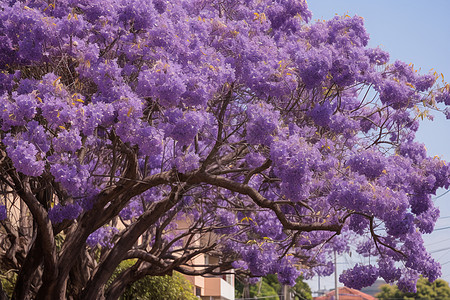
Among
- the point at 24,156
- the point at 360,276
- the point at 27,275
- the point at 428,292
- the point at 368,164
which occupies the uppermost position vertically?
the point at 428,292

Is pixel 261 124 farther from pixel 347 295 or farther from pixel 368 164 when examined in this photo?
pixel 347 295

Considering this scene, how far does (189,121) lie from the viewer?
9266 millimetres

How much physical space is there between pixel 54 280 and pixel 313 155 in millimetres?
4846

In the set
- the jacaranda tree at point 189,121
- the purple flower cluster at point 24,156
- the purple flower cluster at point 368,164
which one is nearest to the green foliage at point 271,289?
the jacaranda tree at point 189,121

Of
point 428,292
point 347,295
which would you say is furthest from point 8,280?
point 347,295

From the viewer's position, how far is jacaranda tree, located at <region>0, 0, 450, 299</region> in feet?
30.1

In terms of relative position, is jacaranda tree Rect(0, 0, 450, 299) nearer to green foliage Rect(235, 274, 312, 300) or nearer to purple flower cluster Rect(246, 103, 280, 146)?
purple flower cluster Rect(246, 103, 280, 146)

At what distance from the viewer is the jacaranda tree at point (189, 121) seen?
916cm

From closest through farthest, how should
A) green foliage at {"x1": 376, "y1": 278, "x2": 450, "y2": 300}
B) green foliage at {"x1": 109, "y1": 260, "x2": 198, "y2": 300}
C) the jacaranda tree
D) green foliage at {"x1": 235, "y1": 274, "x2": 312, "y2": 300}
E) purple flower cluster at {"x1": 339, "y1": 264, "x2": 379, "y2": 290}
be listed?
1. the jacaranda tree
2. purple flower cluster at {"x1": 339, "y1": 264, "x2": 379, "y2": 290}
3. green foliage at {"x1": 109, "y1": 260, "x2": 198, "y2": 300}
4. green foliage at {"x1": 235, "y1": 274, "x2": 312, "y2": 300}
5. green foliage at {"x1": 376, "y1": 278, "x2": 450, "y2": 300}

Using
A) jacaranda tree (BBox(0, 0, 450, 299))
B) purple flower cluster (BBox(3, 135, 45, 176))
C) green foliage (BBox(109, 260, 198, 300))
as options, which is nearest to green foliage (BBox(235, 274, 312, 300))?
green foliage (BBox(109, 260, 198, 300))

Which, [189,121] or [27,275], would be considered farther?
[27,275]

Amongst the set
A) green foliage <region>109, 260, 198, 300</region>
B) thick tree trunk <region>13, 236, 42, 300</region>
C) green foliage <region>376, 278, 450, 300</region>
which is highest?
green foliage <region>376, 278, 450, 300</region>

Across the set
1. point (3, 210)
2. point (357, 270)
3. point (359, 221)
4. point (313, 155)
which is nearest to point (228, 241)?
point (357, 270)

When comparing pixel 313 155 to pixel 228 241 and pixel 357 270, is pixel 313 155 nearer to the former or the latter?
pixel 357 270
